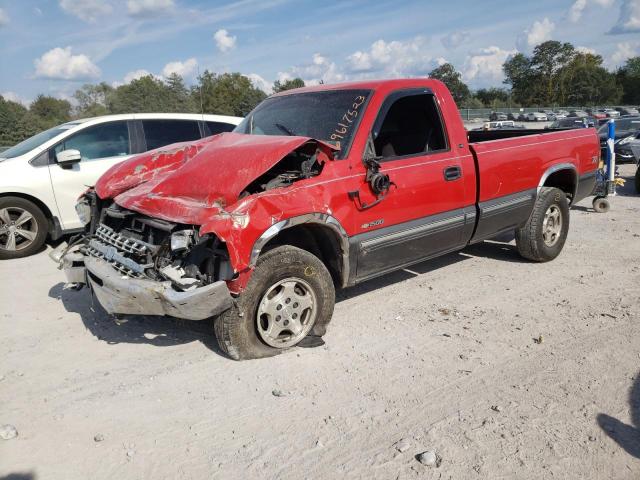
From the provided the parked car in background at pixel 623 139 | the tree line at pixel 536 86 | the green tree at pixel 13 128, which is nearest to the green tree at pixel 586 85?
the tree line at pixel 536 86

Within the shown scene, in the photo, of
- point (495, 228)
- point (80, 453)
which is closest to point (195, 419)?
point (80, 453)

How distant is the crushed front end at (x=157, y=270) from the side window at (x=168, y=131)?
3.80m

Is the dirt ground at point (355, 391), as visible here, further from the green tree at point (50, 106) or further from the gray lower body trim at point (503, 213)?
the green tree at point (50, 106)

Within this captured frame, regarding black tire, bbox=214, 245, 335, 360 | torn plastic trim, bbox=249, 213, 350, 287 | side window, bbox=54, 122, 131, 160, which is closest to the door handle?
torn plastic trim, bbox=249, 213, 350, 287

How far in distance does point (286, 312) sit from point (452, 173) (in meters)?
2.06

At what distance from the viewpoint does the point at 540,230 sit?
19.3ft

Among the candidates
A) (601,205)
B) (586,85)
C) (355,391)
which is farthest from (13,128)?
(586,85)

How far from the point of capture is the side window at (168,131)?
7719 mm

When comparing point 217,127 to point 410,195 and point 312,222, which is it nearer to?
point 410,195

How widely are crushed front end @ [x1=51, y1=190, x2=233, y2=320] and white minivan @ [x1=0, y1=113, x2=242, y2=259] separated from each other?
10.3 feet

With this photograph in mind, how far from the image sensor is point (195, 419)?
10.3 ft

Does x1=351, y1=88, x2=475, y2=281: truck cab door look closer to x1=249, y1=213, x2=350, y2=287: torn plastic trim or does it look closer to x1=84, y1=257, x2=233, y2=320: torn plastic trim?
x1=249, y1=213, x2=350, y2=287: torn plastic trim

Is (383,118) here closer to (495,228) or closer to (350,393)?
(495,228)

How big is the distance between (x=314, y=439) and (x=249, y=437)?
37 centimetres
